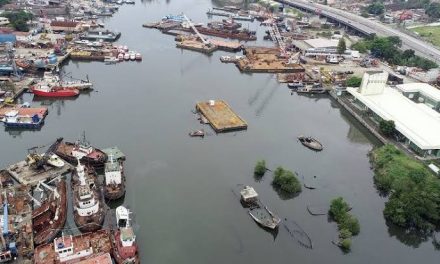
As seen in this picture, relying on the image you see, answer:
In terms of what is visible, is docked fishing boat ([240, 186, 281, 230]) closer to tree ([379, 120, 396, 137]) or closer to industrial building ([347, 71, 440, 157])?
industrial building ([347, 71, 440, 157])

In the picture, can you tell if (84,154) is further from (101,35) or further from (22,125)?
(101,35)

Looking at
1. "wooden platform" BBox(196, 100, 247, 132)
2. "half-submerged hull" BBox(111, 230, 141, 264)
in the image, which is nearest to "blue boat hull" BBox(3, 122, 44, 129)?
"wooden platform" BBox(196, 100, 247, 132)

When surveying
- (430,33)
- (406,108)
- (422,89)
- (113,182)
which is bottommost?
(113,182)

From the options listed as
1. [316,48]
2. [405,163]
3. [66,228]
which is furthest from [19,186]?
[316,48]

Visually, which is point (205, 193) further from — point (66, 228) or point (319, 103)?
point (319, 103)

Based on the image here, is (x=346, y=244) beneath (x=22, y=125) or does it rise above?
above

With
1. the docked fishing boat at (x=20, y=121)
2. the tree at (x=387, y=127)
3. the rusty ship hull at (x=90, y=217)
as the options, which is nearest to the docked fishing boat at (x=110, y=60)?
the docked fishing boat at (x=20, y=121)

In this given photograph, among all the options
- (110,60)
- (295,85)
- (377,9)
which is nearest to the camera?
(295,85)

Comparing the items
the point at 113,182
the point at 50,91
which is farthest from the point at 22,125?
the point at 113,182
